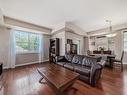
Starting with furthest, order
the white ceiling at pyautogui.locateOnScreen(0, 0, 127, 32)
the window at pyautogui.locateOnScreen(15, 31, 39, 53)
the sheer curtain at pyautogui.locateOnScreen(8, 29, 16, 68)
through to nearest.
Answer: the window at pyautogui.locateOnScreen(15, 31, 39, 53) → the sheer curtain at pyautogui.locateOnScreen(8, 29, 16, 68) → the white ceiling at pyautogui.locateOnScreen(0, 0, 127, 32)

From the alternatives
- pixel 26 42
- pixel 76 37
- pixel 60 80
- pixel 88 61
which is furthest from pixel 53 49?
pixel 60 80

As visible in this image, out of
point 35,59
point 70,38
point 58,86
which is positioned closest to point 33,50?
point 35,59

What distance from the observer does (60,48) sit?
6.15m

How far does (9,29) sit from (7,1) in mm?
2094

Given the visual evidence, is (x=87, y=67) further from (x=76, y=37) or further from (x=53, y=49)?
(x=76, y=37)

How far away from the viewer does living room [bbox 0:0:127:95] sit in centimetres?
243

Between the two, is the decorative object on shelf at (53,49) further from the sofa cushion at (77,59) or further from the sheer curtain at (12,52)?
the sheer curtain at (12,52)

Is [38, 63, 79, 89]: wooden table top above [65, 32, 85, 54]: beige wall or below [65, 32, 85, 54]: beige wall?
below

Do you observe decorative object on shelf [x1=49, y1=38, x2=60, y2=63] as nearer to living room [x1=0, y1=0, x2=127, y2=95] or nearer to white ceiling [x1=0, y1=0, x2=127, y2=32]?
living room [x1=0, y1=0, x2=127, y2=95]

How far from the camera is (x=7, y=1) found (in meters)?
2.97

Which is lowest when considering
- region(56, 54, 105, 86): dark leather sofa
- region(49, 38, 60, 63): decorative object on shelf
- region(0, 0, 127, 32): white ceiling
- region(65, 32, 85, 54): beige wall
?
region(56, 54, 105, 86): dark leather sofa

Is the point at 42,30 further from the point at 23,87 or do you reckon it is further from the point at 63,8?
the point at 23,87

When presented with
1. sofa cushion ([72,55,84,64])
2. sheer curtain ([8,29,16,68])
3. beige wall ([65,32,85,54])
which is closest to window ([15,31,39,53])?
sheer curtain ([8,29,16,68])

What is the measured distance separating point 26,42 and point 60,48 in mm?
2332
